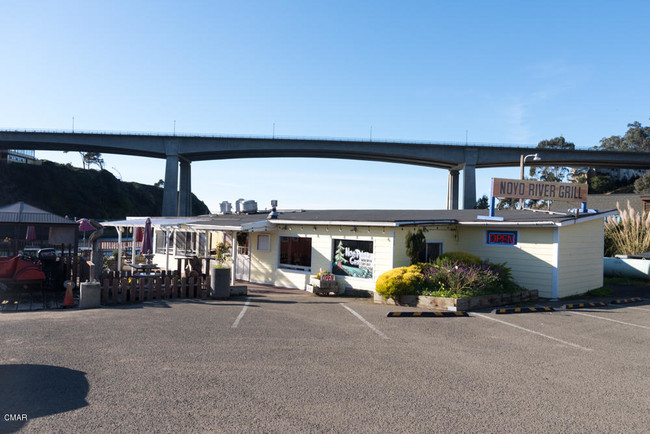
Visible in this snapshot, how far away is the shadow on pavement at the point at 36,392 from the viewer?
5031 mm

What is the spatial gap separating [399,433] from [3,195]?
256 ft

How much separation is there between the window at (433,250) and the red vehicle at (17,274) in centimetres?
1235

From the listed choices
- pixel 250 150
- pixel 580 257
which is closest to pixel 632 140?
pixel 250 150

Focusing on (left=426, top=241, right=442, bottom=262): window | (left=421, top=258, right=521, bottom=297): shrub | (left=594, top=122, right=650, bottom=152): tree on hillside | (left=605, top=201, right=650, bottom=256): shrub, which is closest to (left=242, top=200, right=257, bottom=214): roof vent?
(left=426, top=241, right=442, bottom=262): window

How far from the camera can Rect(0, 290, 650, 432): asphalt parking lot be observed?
5074mm

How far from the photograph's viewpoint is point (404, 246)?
581 inches

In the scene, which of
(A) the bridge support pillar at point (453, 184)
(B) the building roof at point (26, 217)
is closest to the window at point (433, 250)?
(B) the building roof at point (26, 217)

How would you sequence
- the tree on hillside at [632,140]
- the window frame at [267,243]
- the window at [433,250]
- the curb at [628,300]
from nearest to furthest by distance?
the curb at [628,300]
the window at [433,250]
the window frame at [267,243]
the tree on hillside at [632,140]

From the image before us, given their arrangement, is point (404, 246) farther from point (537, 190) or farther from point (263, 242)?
point (263, 242)

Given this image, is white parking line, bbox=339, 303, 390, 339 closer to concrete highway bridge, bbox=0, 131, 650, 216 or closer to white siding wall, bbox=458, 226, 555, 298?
white siding wall, bbox=458, 226, 555, 298

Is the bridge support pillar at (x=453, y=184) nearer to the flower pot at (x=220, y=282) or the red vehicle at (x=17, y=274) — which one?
the flower pot at (x=220, y=282)

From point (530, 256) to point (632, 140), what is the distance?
104842 mm

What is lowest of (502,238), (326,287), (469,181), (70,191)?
(326,287)

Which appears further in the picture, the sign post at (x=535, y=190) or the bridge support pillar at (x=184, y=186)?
the bridge support pillar at (x=184, y=186)
